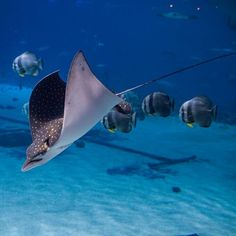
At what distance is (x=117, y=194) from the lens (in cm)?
768

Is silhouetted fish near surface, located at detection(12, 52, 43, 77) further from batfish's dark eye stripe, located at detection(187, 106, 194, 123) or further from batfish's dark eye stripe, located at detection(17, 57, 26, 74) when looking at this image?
batfish's dark eye stripe, located at detection(187, 106, 194, 123)

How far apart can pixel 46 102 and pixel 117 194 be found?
15.1 ft

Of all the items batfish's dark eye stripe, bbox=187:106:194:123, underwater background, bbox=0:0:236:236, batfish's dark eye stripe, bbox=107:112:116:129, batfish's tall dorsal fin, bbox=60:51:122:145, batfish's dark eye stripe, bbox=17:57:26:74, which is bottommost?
underwater background, bbox=0:0:236:236

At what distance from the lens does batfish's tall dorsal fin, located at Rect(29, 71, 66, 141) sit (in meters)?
3.41

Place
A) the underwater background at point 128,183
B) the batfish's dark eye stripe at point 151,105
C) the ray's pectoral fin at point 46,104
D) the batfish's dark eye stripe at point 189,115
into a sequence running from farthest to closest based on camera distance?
the underwater background at point 128,183 → the batfish's dark eye stripe at point 151,105 → the batfish's dark eye stripe at point 189,115 → the ray's pectoral fin at point 46,104

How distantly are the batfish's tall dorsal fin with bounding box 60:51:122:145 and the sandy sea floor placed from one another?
336cm

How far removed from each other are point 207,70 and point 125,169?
34.7m

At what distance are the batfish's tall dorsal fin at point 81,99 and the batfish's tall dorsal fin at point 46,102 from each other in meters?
0.76

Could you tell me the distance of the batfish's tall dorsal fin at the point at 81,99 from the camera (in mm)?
2500

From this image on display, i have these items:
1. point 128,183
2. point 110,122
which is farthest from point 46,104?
point 128,183

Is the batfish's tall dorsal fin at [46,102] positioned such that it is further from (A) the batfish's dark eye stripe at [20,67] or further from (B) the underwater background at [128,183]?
(A) the batfish's dark eye stripe at [20,67]

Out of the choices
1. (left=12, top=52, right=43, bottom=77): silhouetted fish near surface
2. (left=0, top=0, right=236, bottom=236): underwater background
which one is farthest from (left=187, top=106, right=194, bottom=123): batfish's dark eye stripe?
(left=12, top=52, right=43, bottom=77): silhouetted fish near surface

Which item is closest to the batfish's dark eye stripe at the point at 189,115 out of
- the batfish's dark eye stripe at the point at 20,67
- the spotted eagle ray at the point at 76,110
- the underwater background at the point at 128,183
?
the underwater background at the point at 128,183

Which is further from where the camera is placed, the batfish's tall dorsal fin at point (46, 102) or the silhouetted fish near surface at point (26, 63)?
the silhouetted fish near surface at point (26, 63)
